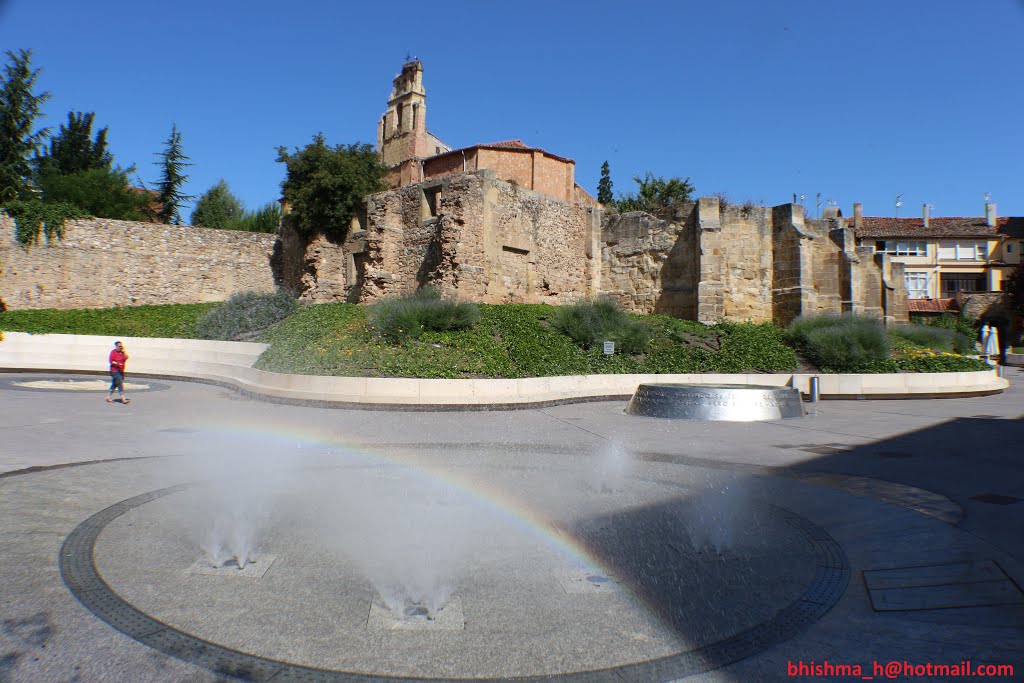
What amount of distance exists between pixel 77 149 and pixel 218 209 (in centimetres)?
1013

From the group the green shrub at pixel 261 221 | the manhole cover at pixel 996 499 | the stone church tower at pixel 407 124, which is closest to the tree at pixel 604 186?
the stone church tower at pixel 407 124

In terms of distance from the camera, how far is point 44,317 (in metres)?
23.2

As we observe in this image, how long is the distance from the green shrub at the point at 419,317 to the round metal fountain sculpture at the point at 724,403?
6491mm

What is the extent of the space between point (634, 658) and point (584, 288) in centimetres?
2375

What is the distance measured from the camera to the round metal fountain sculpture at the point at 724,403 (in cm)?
1060

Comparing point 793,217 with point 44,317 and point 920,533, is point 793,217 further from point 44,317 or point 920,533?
point 44,317

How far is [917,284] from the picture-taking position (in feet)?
171

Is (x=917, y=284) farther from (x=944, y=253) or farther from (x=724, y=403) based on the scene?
(x=724, y=403)

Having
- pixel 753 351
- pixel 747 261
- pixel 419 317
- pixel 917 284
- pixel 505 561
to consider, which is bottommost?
pixel 505 561

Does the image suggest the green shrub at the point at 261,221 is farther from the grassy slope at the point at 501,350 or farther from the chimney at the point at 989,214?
the chimney at the point at 989,214

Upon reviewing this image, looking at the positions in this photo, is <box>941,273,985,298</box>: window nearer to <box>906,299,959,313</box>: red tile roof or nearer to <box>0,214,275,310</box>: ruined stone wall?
<box>906,299,959,313</box>: red tile roof

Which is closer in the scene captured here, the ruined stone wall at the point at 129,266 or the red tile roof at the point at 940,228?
the ruined stone wall at the point at 129,266

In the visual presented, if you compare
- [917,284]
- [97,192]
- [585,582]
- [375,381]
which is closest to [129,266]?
[97,192]

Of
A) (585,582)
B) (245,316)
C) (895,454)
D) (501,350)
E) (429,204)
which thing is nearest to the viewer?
(585,582)
